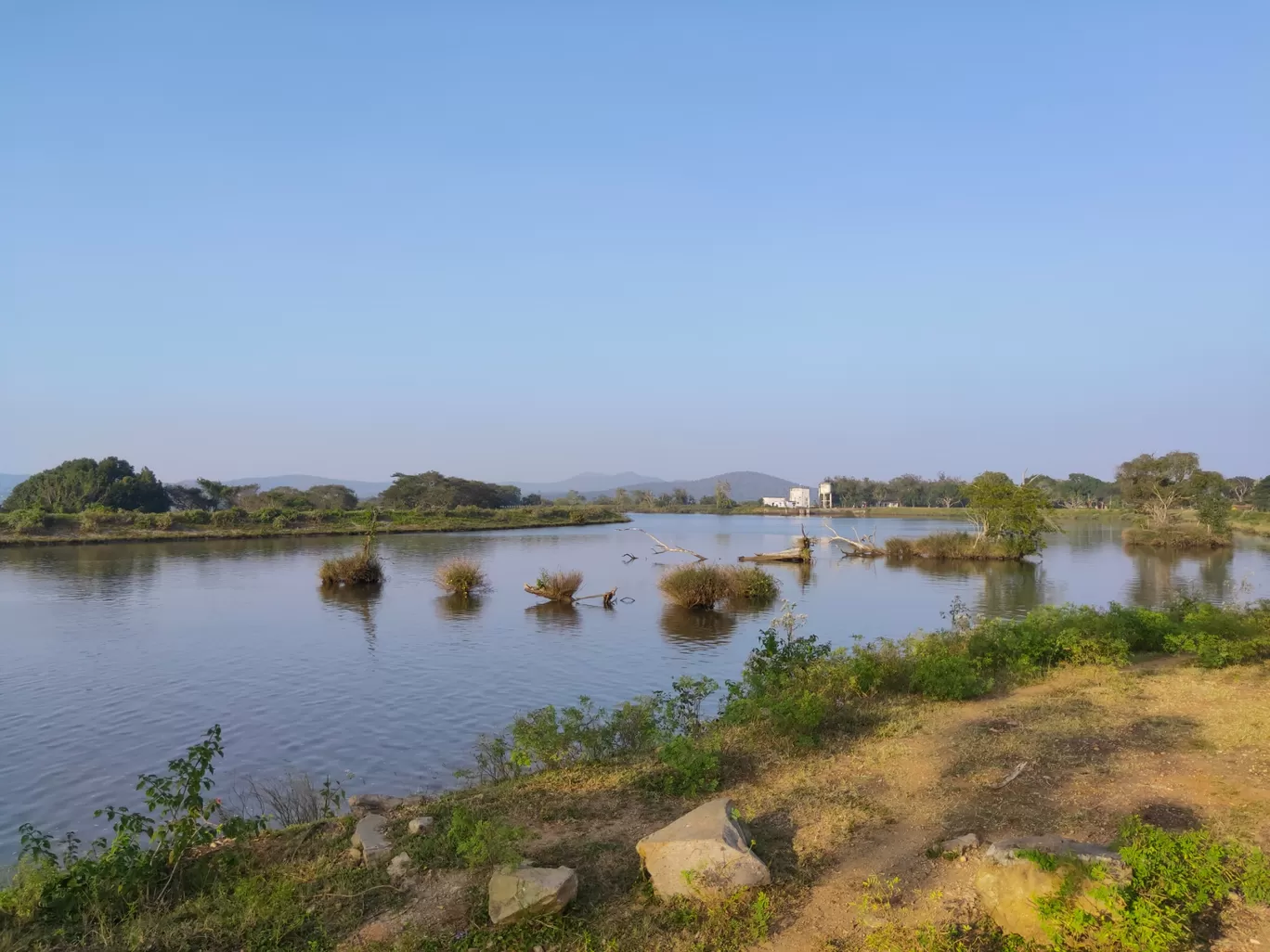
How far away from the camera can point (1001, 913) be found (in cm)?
459

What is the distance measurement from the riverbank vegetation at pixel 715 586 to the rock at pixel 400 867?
19165mm

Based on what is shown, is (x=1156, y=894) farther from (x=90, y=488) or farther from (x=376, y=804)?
(x=90, y=488)

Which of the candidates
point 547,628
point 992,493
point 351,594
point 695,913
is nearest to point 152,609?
point 351,594

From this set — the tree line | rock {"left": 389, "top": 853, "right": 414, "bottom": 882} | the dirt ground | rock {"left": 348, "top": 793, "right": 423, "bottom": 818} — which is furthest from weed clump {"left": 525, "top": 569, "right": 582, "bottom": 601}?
the tree line

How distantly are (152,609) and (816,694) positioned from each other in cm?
2256

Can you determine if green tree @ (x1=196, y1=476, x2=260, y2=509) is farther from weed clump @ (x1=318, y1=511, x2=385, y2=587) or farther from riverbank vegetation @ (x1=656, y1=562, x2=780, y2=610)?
riverbank vegetation @ (x1=656, y1=562, x2=780, y2=610)

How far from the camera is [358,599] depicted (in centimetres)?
2747

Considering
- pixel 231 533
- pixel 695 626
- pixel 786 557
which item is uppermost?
pixel 231 533

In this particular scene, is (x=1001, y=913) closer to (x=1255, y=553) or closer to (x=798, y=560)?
(x=798, y=560)

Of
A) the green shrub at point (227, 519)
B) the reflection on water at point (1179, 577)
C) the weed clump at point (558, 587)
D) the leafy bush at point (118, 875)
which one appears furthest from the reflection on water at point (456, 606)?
the green shrub at point (227, 519)

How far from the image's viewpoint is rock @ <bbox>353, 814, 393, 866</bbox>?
605cm

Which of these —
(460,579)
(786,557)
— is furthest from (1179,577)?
(460,579)

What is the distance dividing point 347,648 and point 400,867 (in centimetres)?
1404

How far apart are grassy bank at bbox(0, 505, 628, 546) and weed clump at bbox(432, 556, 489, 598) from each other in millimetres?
14856
